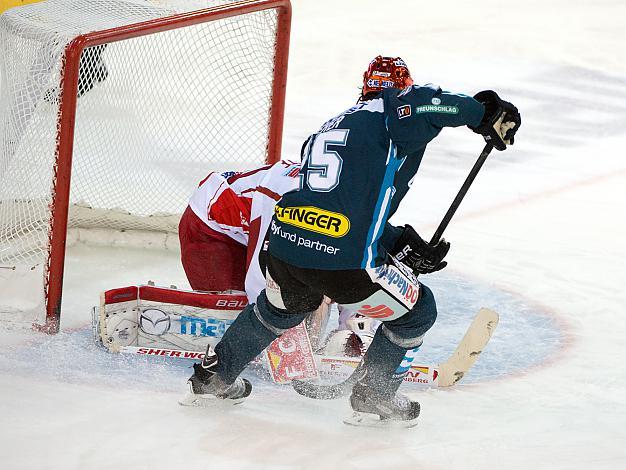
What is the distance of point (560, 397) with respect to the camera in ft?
10.6

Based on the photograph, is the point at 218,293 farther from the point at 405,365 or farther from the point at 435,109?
the point at 435,109

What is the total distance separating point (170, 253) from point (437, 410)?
5.47 ft

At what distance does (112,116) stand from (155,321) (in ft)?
4.22

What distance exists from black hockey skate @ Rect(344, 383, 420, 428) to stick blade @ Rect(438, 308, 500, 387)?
0.30 m

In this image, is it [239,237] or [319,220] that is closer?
[319,220]

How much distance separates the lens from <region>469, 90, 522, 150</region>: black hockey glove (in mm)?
2639

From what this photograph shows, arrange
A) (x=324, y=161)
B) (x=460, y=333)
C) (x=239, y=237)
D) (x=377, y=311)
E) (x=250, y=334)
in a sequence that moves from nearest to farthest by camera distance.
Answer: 1. (x=324, y=161)
2. (x=377, y=311)
3. (x=250, y=334)
4. (x=239, y=237)
5. (x=460, y=333)

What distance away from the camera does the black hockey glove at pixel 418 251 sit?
2828mm

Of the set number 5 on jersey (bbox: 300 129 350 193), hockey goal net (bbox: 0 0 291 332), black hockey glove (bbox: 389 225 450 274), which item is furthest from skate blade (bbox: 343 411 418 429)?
hockey goal net (bbox: 0 0 291 332)

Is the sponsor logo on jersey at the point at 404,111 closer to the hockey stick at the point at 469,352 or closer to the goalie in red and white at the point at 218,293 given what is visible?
the goalie in red and white at the point at 218,293

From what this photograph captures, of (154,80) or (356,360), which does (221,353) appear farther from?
(154,80)

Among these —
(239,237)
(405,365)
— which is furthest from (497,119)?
(239,237)

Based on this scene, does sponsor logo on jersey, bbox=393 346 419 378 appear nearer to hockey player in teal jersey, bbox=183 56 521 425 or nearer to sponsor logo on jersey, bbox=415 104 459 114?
hockey player in teal jersey, bbox=183 56 521 425

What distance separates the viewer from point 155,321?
338cm
